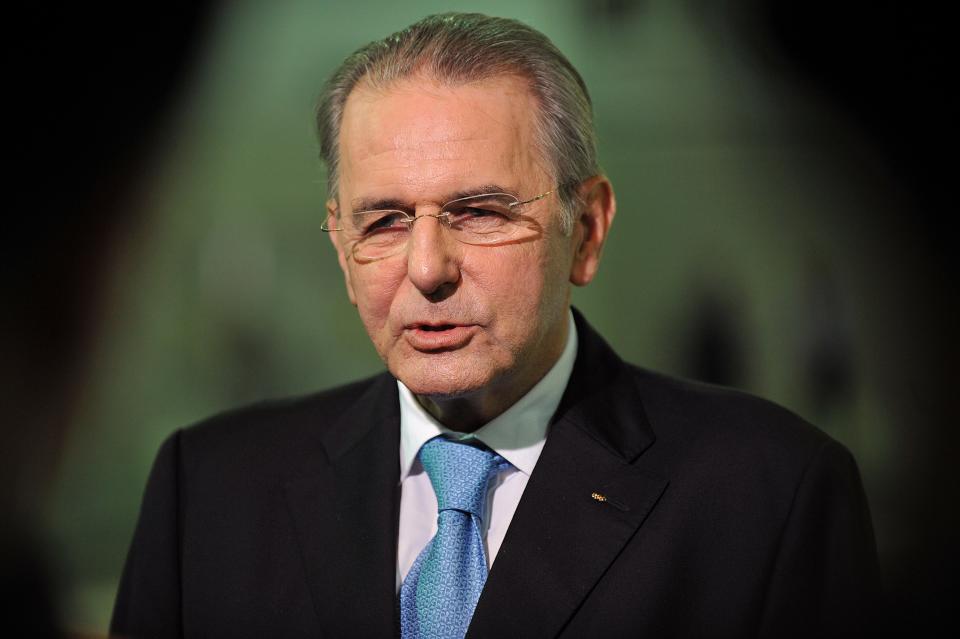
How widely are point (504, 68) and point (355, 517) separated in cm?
84

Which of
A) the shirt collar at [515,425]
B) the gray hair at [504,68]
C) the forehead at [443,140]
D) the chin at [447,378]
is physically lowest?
the shirt collar at [515,425]

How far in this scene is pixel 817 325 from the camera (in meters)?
2.63

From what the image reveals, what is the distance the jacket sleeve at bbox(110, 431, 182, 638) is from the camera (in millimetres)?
1741

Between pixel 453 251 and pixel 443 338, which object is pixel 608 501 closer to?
pixel 443 338

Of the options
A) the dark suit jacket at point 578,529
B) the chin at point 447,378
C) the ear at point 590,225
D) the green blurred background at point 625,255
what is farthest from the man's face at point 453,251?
the green blurred background at point 625,255

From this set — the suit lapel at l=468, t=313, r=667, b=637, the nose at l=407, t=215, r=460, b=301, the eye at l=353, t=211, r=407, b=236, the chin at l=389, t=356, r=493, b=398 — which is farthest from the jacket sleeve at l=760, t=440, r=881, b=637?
the eye at l=353, t=211, r=407, b=236

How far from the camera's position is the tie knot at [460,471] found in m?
1.54

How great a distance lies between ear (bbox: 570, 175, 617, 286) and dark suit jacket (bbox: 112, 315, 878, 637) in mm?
145

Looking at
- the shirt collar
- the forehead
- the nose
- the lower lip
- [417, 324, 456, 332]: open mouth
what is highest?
the forehead

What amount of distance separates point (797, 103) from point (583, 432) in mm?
1414

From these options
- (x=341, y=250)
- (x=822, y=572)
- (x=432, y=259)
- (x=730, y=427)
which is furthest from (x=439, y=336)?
(x=822, y=572)

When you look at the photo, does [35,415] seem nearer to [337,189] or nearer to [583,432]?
[337,189]

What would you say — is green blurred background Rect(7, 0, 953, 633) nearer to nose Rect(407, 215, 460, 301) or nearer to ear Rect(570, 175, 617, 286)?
ear Rect(570, 175, 617, 286)

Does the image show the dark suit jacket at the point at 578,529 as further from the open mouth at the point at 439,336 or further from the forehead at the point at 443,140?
the forehead at the point at 443,140
